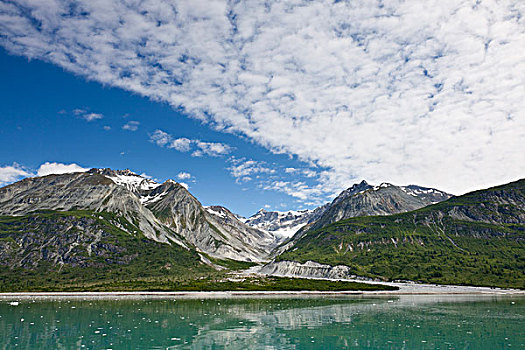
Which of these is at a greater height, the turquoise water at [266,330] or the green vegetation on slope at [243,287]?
the green vegetation on slope at [243,287]

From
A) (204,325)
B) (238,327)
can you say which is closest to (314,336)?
(238,327)

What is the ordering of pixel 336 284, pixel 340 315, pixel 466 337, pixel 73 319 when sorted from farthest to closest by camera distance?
pixel 336 284
pixel 340 315
pixel 73 319
pixel 466 337

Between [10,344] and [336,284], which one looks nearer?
[10,344]

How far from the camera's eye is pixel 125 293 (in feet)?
501

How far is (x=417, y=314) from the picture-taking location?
258 feet

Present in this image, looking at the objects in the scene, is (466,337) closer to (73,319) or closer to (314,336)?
(314,336)

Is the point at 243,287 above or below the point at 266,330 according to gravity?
above

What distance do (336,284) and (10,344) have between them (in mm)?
151815

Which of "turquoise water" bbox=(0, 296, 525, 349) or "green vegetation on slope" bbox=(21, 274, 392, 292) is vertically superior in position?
"green vegetation on slope" bbox=(21, 274, 392, 292)

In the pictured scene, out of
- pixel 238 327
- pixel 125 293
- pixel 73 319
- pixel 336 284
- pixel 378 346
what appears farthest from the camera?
pixel 336 284

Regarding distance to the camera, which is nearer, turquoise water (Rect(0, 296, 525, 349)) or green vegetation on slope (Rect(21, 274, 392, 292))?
turquoise water (Rect(0, 296, 525, 349))

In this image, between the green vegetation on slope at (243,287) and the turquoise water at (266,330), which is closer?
the turquoise water at (266,330)

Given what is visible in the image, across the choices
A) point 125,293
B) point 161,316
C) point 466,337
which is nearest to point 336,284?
point 125,293

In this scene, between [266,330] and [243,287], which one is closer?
[266,330]
